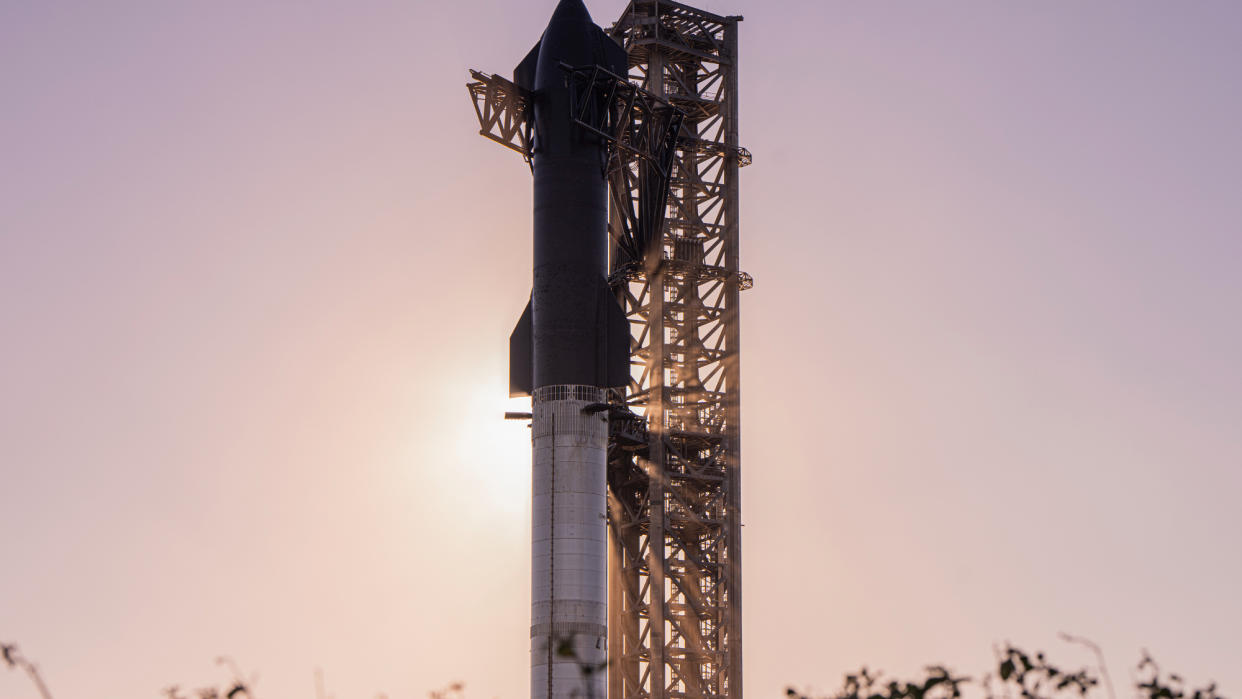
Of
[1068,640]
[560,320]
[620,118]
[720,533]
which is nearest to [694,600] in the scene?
[720,533]

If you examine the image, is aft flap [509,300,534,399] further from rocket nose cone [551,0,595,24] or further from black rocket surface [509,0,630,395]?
rocket nose cone [551,0,595,24]

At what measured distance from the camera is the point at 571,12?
3300 inches

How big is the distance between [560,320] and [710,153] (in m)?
19.5

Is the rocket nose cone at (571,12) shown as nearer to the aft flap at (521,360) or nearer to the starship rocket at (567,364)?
the starship rocket at (567,364)

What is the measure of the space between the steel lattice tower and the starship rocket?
25.6ft

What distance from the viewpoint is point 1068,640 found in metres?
16.0

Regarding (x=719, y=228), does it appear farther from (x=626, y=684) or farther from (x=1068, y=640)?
(x=1068, y=640)

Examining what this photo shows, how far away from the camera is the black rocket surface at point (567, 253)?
77.4 m

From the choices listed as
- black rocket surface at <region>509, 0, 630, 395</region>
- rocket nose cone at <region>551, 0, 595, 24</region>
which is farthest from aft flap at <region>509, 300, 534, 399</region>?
rocket nose cone at <region>551, 0, 595, 24</region>

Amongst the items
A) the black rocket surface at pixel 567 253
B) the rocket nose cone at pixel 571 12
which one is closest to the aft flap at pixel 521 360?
the black rocket surface at pixel 567 253

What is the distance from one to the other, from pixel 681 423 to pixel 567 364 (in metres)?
13.3

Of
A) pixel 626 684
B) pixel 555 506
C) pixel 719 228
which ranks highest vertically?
pixel 719 228

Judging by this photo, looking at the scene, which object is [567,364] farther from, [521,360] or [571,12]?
[571,12]

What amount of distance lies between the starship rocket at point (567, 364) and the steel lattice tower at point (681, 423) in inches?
308
